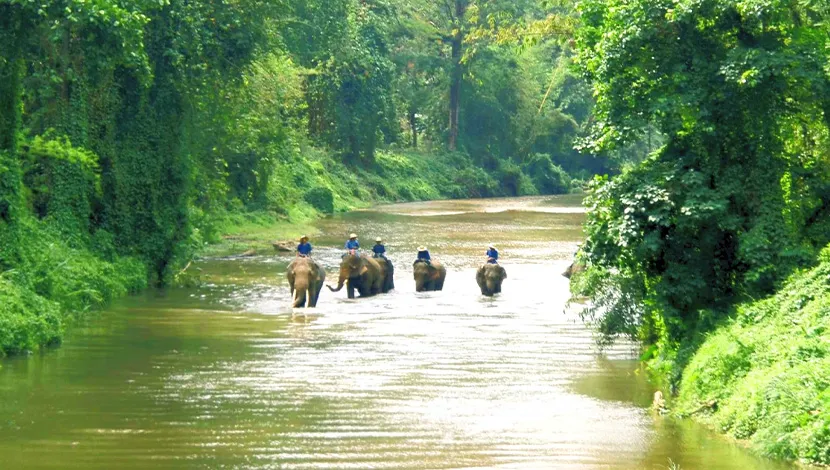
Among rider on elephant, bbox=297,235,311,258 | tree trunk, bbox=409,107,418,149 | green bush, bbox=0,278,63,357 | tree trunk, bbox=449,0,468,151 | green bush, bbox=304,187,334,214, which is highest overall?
tree trunk, bbox=449,0,468,151

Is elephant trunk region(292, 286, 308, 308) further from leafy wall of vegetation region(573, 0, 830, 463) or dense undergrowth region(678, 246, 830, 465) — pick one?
dense undergrowth region(678, 246, 830, 465)

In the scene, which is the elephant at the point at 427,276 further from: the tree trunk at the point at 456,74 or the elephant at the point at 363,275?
the tree trunk at the point at 456,74

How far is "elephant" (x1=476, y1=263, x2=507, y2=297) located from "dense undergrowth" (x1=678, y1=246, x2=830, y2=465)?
13326mm

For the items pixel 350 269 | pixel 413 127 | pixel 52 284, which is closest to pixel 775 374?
pixel 52 284

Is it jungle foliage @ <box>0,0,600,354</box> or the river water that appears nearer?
the river water

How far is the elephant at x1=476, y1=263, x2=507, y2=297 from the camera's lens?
100 ft

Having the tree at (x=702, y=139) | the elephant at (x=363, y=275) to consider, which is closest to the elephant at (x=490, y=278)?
the elephant at (x=363, y=275)

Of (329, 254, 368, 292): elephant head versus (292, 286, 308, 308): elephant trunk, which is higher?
(329, 254, 368, 292): elephant head

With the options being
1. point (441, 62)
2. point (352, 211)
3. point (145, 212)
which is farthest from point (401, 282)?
point (441, 62)

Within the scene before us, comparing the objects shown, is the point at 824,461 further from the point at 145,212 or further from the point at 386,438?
the point at 145,212

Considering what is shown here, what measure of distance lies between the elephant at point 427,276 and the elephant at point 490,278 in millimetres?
1281

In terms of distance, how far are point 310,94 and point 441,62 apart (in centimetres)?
1811

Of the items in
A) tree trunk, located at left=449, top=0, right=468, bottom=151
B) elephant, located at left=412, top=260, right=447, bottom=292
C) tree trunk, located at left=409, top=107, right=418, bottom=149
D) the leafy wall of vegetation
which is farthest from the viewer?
tree trunk, located at left=409, top=107, right=418, bottom=149

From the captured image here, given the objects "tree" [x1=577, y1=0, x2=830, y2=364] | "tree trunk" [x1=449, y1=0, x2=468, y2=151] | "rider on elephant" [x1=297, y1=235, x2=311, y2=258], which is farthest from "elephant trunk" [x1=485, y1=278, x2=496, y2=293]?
"tree trunk" [x1=449, y1=0, x2=468, y2=151]
